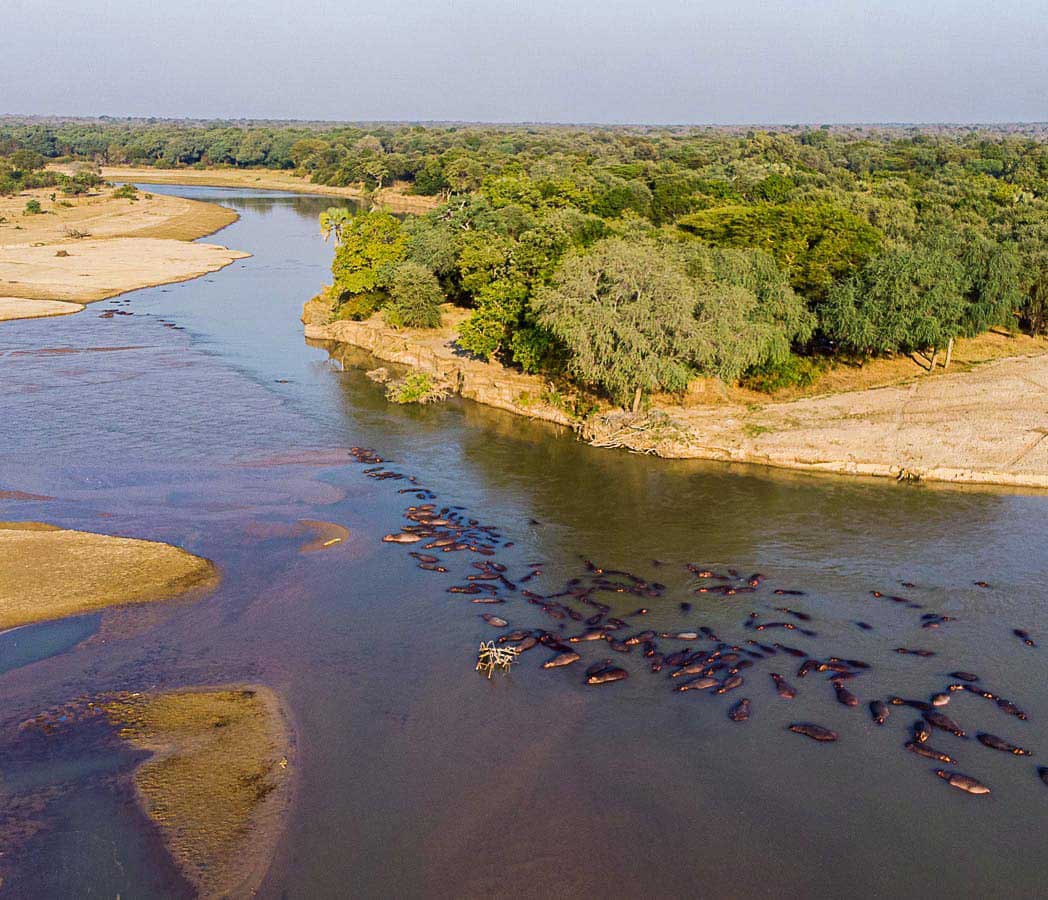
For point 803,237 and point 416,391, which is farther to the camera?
point 803,237

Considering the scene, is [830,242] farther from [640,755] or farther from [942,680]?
[640,755]

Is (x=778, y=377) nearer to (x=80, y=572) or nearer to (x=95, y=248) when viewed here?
(x=80, y=572)

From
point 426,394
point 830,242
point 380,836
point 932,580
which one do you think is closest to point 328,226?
point 426,394

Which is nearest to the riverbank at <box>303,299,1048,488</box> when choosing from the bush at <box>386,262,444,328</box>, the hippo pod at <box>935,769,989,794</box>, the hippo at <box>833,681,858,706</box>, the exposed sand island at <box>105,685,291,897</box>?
the bush at <box>386,262,444,328</box>

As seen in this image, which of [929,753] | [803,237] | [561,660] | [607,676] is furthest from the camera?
[803,237]

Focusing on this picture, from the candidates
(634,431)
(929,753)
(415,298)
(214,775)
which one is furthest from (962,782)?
(415,298)

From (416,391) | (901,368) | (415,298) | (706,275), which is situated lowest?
(416,391)
